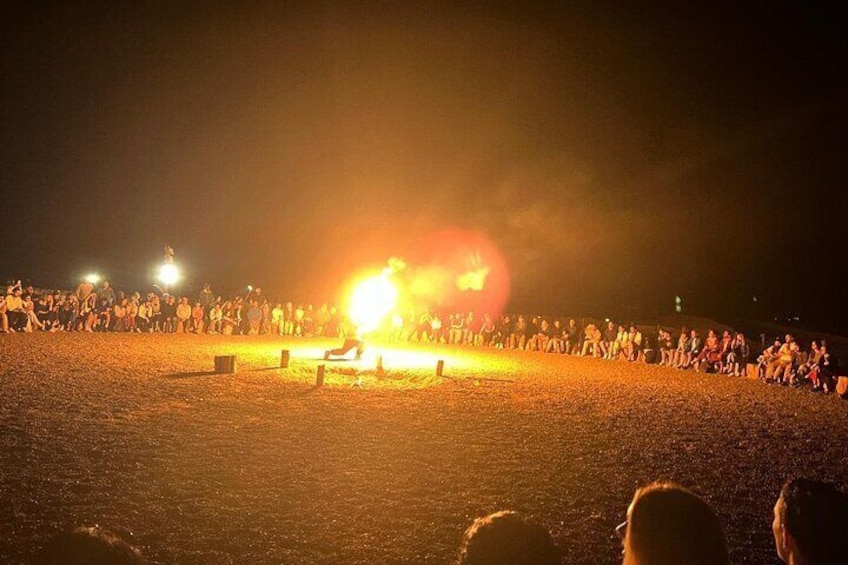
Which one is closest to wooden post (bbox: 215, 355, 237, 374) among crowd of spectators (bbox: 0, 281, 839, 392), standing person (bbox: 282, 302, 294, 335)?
crowd of spectators (bbox: 0, 281, 839, 392)

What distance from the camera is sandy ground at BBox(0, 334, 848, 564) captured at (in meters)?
5.19

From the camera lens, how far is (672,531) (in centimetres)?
210

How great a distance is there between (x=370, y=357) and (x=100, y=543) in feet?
59.1

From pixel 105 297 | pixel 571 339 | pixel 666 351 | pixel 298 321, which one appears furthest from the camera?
pixel 298 321

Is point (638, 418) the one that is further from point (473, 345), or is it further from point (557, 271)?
point (557, 271)

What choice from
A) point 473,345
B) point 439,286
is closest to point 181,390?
point 473,345

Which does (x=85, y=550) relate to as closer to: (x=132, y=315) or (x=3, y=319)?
(x=3, y=319)

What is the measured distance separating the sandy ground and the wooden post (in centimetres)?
50

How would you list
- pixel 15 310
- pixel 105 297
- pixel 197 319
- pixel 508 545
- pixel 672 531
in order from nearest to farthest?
pixel 508 545
pixel 672 531
pixel 15 310
pixel 105 297
pixel 197 319

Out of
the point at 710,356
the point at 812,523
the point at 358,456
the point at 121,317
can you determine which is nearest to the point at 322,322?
the point at 121,317

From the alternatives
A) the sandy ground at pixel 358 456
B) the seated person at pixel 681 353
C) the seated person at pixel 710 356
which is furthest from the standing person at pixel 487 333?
the sandy ground at pixel 358 456

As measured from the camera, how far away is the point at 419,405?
11.4 metres

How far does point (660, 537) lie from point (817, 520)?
30.3 inches

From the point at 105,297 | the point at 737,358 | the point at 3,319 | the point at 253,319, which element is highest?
the point at 105,297
